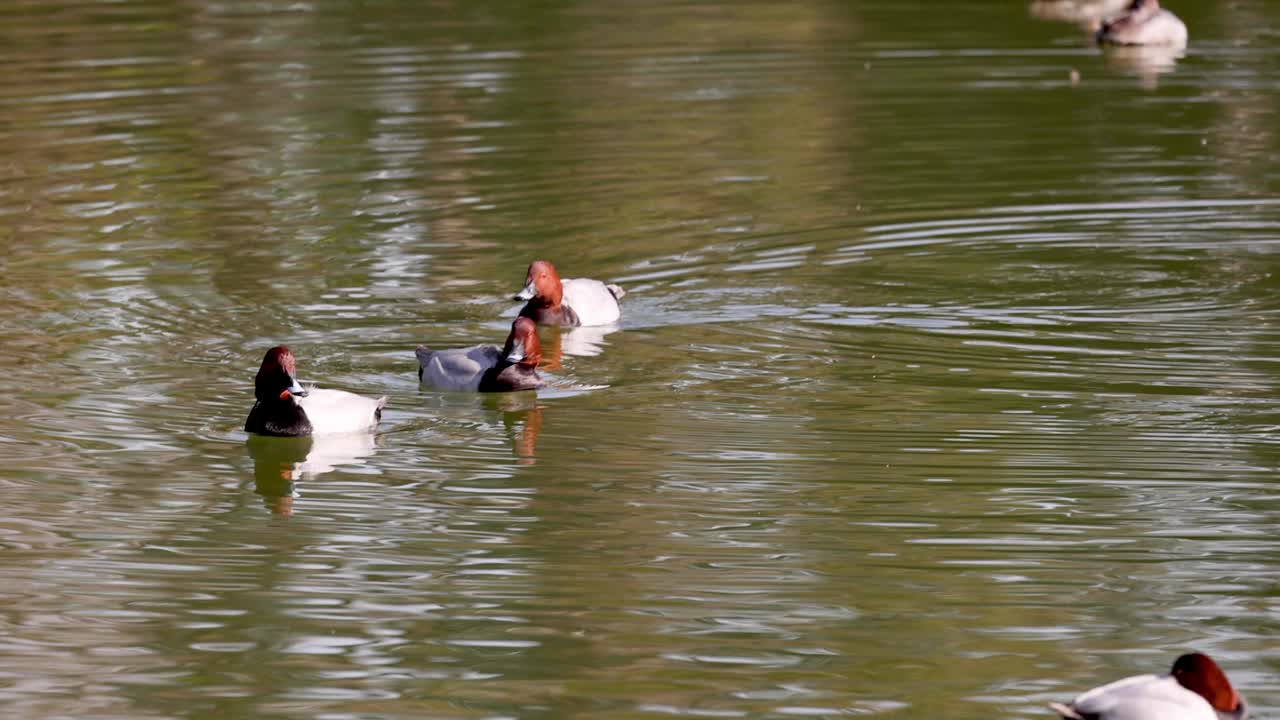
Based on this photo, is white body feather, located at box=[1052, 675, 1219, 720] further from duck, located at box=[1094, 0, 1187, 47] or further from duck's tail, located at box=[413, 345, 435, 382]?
duck, located at box=[1094, 0, 1187, 47]

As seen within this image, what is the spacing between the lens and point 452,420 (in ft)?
40.2

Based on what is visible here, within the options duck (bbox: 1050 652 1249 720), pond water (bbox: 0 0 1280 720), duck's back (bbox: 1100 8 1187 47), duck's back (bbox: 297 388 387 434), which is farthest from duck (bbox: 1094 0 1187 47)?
duck (bbox: 1050 652 1249 720)

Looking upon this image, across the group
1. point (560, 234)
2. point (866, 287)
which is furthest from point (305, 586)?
point (560, 234)

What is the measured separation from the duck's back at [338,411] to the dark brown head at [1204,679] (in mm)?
5583

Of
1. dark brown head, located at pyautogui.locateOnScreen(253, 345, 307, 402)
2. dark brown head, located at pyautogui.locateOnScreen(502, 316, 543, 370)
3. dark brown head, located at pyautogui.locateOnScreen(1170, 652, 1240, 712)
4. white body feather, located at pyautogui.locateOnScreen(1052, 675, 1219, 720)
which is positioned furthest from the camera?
dark brown head, located at pyautogui.locateOnScreen(502, 316, 543, 370)

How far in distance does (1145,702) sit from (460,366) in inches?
252

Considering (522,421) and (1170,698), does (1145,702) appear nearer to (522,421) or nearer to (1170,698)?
(1170,698)

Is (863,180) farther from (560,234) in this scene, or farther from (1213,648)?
(1213,648)

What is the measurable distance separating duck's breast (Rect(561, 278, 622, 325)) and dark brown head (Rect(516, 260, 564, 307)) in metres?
0.06

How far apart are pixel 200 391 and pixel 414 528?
315 centimetres

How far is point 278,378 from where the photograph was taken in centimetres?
1166

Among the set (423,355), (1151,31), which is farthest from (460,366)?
(1151,31)

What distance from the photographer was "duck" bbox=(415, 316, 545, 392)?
12.6 metres

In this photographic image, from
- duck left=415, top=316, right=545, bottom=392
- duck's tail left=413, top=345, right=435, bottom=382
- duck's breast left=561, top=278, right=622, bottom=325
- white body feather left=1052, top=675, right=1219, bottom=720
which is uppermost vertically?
duck's breast left=561, top=278, right=622, bottom=325
